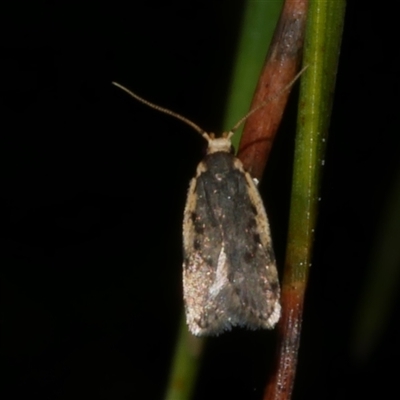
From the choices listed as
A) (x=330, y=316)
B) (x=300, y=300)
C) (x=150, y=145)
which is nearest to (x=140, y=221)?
(x=150, y=145)

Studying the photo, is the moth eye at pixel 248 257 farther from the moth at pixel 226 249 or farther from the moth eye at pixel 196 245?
the moth eye at pixel 196 245

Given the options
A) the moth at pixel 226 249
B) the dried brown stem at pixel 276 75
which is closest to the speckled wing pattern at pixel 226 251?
the moth at pixel 226 249

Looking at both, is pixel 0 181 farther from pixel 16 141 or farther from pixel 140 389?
pixel 140 389

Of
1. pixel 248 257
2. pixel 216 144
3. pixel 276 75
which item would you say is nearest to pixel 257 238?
pixel 248 257

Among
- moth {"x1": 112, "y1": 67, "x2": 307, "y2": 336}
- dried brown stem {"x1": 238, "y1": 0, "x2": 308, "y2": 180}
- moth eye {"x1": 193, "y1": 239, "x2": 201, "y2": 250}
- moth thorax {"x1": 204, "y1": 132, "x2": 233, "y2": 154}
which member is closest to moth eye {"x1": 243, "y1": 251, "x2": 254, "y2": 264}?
moth {"x1": 112, "y1": 67, "x2": 307, "y2": 336}

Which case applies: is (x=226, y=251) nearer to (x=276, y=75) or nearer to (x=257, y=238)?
(x=257, y=238)

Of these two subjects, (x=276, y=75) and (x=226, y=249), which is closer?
(x=276, y=75)

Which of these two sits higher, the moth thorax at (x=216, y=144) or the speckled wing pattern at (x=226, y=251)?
the moth thorax at (x=216, y=144)
